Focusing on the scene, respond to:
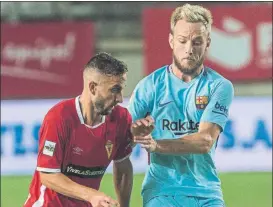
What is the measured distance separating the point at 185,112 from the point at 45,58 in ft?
32.7

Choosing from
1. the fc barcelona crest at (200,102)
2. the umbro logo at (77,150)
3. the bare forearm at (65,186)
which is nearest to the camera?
the bare forearm at (65,186)

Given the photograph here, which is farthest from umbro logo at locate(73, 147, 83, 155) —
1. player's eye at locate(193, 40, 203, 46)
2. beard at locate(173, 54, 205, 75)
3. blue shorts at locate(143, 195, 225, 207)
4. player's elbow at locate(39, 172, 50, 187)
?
player's eye at locate(193, 40, 203, 46)

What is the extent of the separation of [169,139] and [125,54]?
1353cm

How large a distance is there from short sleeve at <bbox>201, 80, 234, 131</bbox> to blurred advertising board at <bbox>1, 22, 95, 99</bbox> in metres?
9.57

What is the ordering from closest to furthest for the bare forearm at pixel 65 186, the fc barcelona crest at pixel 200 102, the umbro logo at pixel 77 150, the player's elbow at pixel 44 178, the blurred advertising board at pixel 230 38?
the bare forearm at pixel 65 186 → the player's elbow at pixel 44 178 → the umbro logo at pixel 77 150 → the fc barcelona crest at pixel 200 102 → the blurred advertising board at pixel 230 38

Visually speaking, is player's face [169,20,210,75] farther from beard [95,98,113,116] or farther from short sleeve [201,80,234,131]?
beard [95,98,113,116]

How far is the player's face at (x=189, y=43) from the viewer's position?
5.37 meters

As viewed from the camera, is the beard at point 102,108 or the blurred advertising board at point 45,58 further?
the blurred advertising board at point 45,58

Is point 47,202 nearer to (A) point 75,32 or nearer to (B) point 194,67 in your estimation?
(B) point 194,67

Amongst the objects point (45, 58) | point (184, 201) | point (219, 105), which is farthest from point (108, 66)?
point (45, 58)

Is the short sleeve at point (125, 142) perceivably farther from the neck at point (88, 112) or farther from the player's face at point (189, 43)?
the player's face at point (189, 43)

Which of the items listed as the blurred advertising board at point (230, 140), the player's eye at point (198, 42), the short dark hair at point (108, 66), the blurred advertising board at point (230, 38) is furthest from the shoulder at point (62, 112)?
the blurred advertising board at point (230, 38)

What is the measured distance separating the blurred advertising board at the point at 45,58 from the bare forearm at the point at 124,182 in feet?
31.1

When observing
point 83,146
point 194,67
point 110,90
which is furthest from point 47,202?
point 194,67
